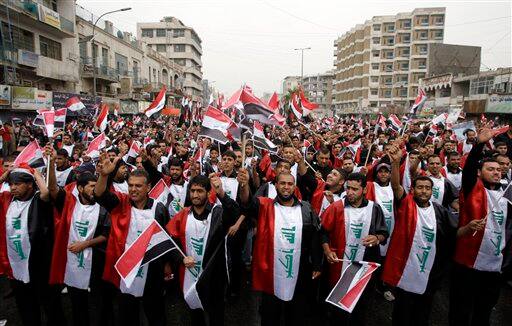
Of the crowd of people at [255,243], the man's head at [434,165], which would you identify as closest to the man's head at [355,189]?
the crowd of people at [255,243]

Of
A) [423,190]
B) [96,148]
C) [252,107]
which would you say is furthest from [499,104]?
[96,148]

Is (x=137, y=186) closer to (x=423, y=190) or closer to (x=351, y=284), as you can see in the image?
(x=351, y=284)

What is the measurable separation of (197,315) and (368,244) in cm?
182

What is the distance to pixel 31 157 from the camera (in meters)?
4.34

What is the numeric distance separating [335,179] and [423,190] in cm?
119

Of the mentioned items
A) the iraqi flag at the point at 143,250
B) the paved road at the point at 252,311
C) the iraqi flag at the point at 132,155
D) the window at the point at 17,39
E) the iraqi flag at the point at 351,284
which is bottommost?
the paved road at the point at 252,311

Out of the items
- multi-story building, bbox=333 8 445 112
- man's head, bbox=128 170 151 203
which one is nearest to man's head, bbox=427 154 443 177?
man's head, bbox=128 170 151 203

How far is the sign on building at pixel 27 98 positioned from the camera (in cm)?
1825

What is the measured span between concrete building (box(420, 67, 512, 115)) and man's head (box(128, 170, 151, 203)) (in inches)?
1103

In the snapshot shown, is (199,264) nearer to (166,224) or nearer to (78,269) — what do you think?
(166,224)

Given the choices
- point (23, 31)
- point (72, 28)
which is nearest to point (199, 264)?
point (23, 31)

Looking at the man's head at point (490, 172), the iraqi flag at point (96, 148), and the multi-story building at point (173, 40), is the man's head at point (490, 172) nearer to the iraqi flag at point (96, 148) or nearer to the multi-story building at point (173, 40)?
the iraqi flag at point (96, 148)

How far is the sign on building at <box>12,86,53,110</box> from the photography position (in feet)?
59.9

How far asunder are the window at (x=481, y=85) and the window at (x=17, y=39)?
39.1 metres
